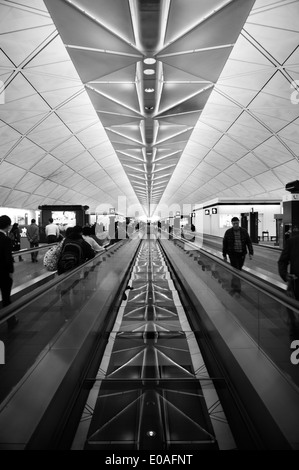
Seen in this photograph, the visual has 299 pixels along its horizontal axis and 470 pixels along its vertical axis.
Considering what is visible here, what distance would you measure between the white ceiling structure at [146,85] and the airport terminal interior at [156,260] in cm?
12

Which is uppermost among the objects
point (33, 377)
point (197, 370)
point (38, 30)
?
point (38, 30)

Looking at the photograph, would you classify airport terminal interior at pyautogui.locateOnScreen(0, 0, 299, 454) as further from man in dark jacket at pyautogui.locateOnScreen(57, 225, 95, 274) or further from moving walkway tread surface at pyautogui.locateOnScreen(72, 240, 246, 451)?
man in dark jacket at pyautogui.locateOnScreen(57, 225, 95, 274)

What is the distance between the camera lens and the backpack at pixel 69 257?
7.98m

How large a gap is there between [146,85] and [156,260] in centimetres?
1122

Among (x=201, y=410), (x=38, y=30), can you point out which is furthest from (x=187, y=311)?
(x=38, y=30)

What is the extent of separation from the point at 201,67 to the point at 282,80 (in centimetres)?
455

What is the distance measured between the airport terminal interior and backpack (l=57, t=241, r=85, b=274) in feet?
0.79

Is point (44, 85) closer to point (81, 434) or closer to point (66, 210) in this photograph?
point (66, 210)

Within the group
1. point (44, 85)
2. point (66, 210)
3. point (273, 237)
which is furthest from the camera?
point (273, 237)

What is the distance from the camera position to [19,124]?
25.0m
